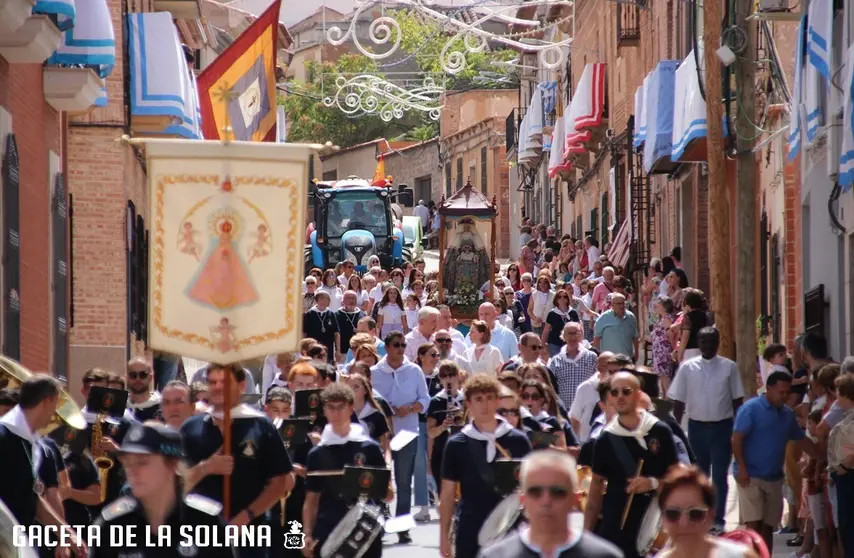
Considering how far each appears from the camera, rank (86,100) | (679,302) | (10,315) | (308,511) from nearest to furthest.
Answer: (308,511) < (10,315) < (86,100) < (679,302)

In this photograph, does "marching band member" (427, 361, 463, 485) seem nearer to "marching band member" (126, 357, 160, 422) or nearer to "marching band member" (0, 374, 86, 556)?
"marching band member" (126, 357, 160, 422)

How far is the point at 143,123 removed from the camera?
80.5ft

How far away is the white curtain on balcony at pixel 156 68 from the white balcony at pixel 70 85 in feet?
12.6

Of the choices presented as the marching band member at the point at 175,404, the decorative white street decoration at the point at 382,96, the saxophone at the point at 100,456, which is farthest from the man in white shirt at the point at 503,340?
the decorative white street decoration at the point at 382,96

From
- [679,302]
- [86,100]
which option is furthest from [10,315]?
[679,302]

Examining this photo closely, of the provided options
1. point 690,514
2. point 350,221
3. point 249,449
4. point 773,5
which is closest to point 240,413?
point 249,449

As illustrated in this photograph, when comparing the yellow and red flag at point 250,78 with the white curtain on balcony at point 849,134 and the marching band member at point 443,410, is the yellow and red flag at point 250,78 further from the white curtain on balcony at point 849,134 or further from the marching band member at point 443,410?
the white curtain on balcony at point 849,134

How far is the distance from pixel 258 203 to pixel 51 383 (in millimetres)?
1439

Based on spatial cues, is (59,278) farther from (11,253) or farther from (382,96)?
(382,96)

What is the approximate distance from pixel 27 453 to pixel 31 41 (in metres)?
7.52

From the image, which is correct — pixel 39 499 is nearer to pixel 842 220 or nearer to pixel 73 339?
pixel 842 220

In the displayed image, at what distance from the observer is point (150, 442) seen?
23.6 ft

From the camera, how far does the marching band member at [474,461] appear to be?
10.4 m

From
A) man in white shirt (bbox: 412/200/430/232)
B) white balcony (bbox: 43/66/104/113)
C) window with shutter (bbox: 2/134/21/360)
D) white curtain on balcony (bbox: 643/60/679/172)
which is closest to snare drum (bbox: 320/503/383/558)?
window with shutter (bbox: 2/134/21/360)
